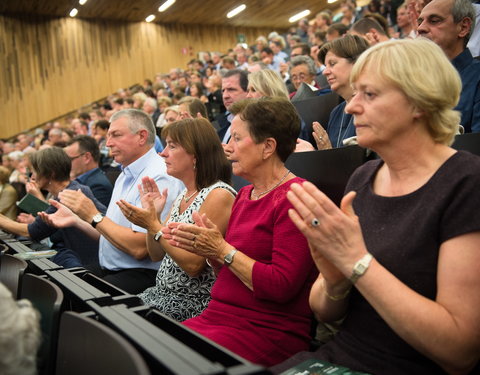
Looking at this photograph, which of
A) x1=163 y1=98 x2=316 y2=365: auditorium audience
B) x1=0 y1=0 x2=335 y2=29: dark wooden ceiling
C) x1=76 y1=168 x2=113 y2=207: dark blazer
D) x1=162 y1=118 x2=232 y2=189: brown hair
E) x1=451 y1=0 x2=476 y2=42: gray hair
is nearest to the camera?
x1=163 y1=98 x2=316 y2=365: auditorium audience

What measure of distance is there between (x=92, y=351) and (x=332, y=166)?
0.98 meters

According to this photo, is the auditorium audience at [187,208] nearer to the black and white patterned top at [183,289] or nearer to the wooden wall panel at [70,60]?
the black and white patterned top at [183,289]

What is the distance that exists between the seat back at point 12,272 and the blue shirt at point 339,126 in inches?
61.4

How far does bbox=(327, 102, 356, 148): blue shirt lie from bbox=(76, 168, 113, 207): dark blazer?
156 cm

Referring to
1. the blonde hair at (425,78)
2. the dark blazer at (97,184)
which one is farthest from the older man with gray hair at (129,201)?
the blonde hair at (425,78)

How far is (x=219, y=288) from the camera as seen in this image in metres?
1.48

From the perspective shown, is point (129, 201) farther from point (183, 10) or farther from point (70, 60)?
point (183, 10)

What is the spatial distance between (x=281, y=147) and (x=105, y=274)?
4.20 feet

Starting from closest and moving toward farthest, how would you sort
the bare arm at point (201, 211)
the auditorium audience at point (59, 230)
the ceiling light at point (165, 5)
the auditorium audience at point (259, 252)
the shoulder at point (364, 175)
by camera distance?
the shoulder at point (364, 175) < the auditorium audience at point (259, 252) < the bare arm at point (201, 211) < the auditorium audience at point (59, 230) < the ceiling light at point (165, 5)

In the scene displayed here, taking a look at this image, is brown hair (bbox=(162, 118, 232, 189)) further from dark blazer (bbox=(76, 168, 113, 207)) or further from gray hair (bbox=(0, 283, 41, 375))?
dark blazer (bbox=(76, 168, 113, 207))

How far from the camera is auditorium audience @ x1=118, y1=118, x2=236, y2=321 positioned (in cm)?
173

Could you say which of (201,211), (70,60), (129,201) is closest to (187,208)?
(201,211)

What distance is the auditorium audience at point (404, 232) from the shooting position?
3.01ft

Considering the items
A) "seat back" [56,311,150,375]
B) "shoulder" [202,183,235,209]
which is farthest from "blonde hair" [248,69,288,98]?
"seat back" [56,311,150,375]
